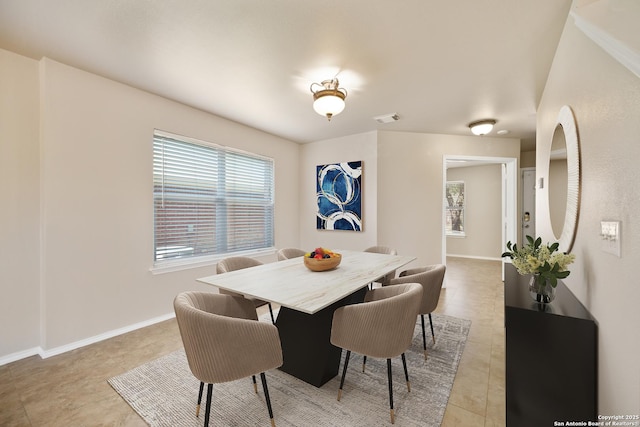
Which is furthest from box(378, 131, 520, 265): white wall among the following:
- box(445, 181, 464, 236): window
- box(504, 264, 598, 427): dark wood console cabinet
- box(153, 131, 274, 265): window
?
box(445, 181, 464, 236): window

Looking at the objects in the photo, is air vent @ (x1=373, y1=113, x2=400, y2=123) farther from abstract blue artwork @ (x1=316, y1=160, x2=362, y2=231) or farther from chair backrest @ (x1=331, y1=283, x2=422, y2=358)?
chair backrest @ (x1=331, y1=283, x2=422, y2=358)

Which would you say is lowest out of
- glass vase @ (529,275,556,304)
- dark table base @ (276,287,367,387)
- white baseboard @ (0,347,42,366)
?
white baseboard @ (0,347,42,366)

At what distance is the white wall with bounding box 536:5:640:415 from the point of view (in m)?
0.91

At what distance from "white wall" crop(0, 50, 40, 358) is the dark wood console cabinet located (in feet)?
11.8

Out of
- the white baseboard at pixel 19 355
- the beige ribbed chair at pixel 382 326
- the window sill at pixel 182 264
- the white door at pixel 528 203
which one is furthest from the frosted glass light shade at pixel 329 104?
the white door at pixel 528 203

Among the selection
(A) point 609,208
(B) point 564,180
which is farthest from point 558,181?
(A) point 609,208

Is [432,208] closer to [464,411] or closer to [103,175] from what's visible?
[464,411]

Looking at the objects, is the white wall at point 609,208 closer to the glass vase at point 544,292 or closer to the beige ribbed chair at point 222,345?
the glass vase at point 544,292

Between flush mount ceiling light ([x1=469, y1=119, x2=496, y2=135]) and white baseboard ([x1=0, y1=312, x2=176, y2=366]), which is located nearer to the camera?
white baseboard ([x1=0, y1=312, x2=176, y2=366])

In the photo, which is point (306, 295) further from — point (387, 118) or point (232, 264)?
point (387, 118)

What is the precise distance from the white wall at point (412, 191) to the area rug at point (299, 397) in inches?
86.8

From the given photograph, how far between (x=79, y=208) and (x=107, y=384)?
60.4 inches

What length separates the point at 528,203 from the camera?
16.8 feet

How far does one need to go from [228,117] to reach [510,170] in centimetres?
463
